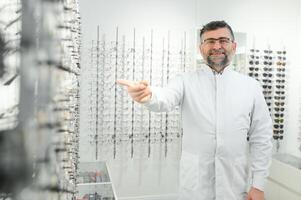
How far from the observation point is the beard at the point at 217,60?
2051 mm

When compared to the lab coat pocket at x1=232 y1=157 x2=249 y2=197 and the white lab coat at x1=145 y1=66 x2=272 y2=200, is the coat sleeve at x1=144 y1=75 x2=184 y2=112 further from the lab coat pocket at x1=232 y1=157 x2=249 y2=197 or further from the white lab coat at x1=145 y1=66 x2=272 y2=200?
the lab coat pocket at x1=232 y1=157 x2=249 y2=197

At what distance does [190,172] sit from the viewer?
202cm

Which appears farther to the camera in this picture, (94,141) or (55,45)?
(94,141)

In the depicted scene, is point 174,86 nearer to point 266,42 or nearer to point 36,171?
point 36,171

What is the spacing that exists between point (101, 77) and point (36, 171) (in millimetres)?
3453

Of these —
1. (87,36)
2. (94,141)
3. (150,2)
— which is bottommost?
(94,141)

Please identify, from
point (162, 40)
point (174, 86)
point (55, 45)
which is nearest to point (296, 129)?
point (162, 40)

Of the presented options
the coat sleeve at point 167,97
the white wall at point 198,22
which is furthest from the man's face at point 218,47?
the white wall at point 198,22

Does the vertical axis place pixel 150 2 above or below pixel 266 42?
above

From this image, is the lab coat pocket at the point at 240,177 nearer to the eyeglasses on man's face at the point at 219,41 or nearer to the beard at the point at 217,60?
the beard at the point at 217,60

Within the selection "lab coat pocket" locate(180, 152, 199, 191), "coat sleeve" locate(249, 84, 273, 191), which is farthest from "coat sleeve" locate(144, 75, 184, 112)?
"coat sleeve" locate(249, 84, 273, 191)

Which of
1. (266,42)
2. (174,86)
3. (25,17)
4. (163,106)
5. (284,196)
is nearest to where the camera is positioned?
(25,17)

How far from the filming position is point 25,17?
0.26m

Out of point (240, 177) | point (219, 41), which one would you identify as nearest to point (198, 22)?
point (219, 41)
